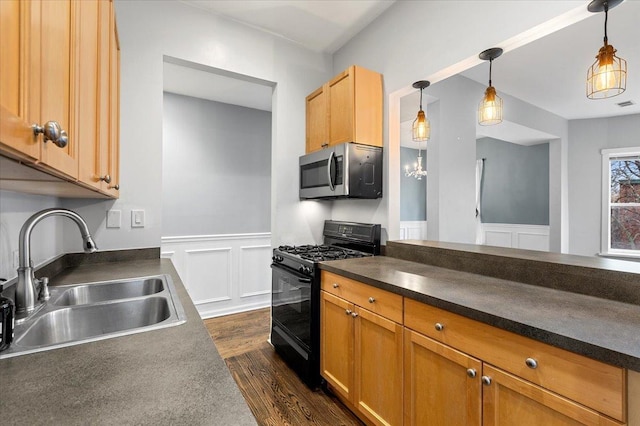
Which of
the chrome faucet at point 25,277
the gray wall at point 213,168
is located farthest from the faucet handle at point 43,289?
the gray wall at point 213,168

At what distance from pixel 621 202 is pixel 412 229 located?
3298 mm

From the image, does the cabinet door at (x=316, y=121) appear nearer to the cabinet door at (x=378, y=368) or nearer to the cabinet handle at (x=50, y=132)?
the cabinet door at (x=378, y=368)

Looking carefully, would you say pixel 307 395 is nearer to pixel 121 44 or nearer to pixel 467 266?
pixel 467 266

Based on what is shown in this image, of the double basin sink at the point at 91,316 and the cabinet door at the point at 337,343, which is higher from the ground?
the double basin sink at the point at 91,316

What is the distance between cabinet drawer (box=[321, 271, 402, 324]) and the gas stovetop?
0.22 m

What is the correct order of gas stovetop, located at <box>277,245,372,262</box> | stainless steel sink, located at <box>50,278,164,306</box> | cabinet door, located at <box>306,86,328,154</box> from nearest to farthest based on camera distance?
1. stainless steel sink, located at <box>50,278,164,306</box>
2. gas stovetop, located at <box>277,245,372,262</box>
3. cabinet door, located at <box>306,86,328,154</box>

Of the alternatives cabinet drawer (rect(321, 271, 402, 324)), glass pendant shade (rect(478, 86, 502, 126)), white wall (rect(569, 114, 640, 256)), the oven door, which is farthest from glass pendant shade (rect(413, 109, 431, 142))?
white wall (rect(569, 114, 640, 256))

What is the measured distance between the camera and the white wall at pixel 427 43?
1.60m

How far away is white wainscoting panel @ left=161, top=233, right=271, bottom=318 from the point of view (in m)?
3.48

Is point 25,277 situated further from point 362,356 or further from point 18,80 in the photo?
point 362,356

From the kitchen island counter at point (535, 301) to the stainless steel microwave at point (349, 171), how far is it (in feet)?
2.13

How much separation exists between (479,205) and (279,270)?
536 cm

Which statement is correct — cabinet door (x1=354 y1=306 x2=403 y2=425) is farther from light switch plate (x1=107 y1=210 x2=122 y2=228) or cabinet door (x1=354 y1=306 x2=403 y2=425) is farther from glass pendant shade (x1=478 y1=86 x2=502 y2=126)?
Answer: light switch plate (x1=107 y1=210 x2=122 y2=228)

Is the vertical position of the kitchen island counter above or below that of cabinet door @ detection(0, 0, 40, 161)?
below
